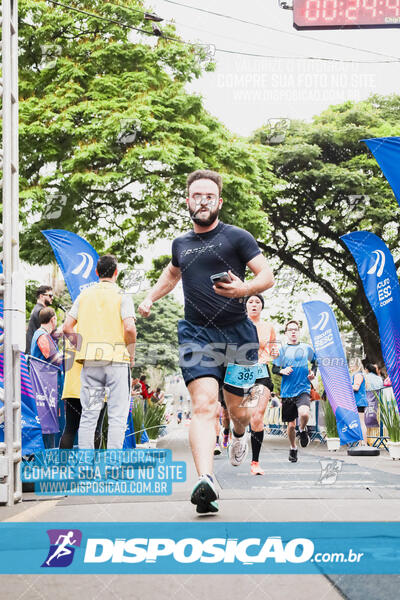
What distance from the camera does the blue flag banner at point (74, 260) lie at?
9188 millimetres

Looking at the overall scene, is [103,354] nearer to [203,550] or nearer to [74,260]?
[74,260]

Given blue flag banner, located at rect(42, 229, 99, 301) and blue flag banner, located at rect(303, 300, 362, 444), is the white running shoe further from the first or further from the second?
blue flag banner, located at rect(303, 300, 362, 444)

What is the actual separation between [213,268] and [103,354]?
1.98m

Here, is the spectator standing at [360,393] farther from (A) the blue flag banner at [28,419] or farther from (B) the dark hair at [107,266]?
(A) the blue flag banner at [28,419]

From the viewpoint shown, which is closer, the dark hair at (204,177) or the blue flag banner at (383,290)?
the dark hair at (204,177)

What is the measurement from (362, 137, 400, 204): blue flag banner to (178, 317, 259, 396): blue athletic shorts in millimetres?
3364

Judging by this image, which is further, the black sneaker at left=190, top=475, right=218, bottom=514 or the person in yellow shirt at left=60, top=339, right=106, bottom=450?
the person in yellow shirt at left=60, top=339, right=106, bottom=450

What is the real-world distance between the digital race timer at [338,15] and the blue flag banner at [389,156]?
3026mm

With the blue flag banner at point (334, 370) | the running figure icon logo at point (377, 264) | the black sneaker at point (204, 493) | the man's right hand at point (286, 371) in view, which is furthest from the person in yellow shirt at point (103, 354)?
the blue flag banner at point (334, 370)

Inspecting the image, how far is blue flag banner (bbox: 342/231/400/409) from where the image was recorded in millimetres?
9727

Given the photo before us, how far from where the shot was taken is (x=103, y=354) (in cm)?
636

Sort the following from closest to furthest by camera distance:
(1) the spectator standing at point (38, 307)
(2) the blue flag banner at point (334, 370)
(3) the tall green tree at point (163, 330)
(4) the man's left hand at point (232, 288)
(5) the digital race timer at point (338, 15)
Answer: (4) the man's left hand at point (232, 288) < (1) the spectator standing at point (38, 307) < (5) the digital race timer at point (338, 15) < (2) the blue flag banner at point (334, 370) < (3) the tall green tree at point (163, 330)

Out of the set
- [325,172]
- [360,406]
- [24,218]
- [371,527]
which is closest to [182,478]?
[371,527]

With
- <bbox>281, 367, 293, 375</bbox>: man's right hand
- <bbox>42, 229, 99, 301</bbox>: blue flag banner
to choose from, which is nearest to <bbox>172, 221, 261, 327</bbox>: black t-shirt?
<bbox>42, 229, 99, 301</bbox>: blue flag banner
